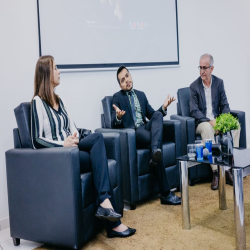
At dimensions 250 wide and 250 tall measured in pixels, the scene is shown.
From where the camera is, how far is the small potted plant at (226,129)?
101 inches

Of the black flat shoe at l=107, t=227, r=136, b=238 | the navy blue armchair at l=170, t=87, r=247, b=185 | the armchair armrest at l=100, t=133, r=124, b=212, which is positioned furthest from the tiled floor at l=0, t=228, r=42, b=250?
the navy blue armchair at l=170, t=87, r=247, b=185

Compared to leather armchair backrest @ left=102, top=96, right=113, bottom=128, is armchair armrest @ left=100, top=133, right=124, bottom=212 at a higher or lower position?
lower

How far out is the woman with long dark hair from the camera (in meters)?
2.31

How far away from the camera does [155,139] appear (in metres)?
3.04

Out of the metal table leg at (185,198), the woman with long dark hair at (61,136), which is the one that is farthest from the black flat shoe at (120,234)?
the metal table leg at (185,198)

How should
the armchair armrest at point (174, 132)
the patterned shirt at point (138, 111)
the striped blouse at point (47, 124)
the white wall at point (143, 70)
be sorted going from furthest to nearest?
the patterned shirt at point (138, 111) → the armchair armrest at point (174, 132) → the white wall at point (143, 70) → the striped blouse at point (47, 124)

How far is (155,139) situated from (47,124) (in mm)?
986

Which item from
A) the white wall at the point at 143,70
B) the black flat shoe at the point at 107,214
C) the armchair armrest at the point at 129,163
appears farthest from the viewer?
the armchair armrest at the point at 129,163

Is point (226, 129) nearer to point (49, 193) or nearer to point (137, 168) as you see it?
point (137, 168)

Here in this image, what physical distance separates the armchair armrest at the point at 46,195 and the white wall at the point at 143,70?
0.53m

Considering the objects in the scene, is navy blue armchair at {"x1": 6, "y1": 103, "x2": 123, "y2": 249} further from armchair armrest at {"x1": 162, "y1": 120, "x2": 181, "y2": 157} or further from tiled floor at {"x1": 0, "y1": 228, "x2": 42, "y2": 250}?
armchair armrest at {"x1": 162, "y1": 120, "x2": 181, "y2": 157}

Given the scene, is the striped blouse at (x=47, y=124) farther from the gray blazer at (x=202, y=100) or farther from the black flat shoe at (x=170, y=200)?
the gray blazer at (x=202, y=100)

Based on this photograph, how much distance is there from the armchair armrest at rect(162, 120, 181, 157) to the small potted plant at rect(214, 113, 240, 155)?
0.74 m

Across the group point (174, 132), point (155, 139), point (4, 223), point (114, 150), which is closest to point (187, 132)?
point (174, 132)
